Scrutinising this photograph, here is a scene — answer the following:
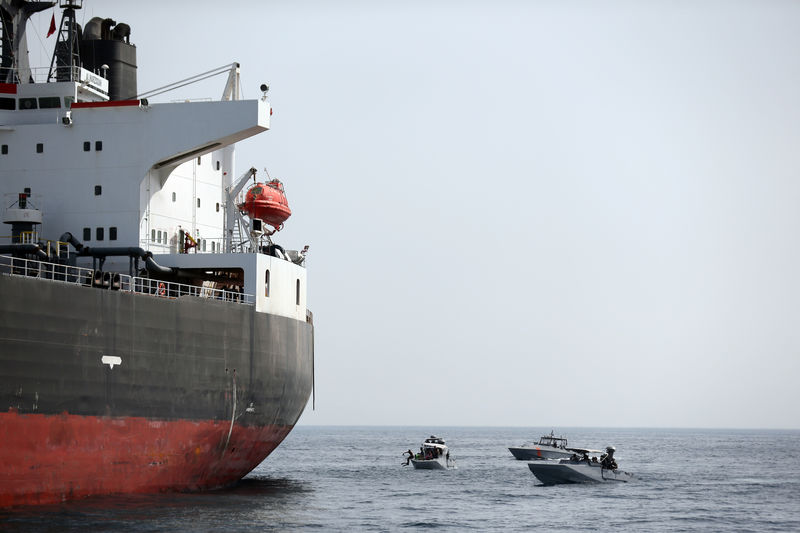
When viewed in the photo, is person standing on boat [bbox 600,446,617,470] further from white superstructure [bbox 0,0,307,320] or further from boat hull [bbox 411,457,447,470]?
white superstructure [bbox 0,0,307,320]

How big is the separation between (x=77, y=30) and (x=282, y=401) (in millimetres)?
17784

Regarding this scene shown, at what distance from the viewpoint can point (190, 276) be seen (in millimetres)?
41531

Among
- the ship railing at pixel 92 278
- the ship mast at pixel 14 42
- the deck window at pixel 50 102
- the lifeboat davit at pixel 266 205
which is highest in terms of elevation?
the ship mast at pixel 14 42

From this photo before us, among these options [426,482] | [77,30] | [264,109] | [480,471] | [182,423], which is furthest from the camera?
[480,471]

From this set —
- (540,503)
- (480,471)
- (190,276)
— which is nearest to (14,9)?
(190,276)

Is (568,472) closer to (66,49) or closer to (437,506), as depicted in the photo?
(437,506)

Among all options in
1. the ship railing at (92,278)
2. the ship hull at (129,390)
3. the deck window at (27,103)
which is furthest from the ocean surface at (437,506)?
the deck window at (27,103)

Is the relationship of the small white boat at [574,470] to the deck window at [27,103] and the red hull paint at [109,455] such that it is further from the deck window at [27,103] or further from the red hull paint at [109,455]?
the deck window at [27,103]

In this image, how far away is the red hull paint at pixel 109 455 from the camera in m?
30.4

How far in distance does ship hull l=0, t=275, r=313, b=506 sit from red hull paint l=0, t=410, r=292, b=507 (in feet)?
0.12

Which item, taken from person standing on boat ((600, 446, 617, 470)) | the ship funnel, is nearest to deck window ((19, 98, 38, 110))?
the ship funnel

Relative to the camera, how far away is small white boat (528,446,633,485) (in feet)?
190

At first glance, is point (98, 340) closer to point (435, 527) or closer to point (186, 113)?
point (186, 113)

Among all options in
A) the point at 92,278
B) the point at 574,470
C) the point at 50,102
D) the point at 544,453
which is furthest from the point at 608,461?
the point at 92,278
